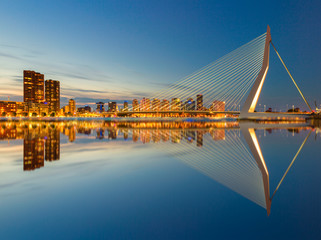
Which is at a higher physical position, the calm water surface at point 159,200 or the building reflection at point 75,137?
the building reflection at point 75,137

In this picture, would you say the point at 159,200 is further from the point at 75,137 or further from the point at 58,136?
the point at 58,136

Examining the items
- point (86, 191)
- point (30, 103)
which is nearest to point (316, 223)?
point (86, 191)

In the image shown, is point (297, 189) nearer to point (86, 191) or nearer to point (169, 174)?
point (169, 174)

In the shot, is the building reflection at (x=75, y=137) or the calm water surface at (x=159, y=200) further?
the building reflection at (x=75, y=137)

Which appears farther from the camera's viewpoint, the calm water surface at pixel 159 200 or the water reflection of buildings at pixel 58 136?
the water reflection of buildings at pixel 58 136

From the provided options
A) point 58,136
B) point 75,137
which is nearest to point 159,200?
point 75,137

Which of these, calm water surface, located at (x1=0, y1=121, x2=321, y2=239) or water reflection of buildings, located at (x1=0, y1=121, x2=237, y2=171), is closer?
calm water surface, located at (x1=0, y1=121, x2=321, y2=239)

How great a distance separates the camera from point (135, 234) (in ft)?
12.8

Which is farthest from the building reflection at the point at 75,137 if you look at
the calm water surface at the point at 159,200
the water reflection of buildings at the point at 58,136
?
the calm water surface at the point at 159,200

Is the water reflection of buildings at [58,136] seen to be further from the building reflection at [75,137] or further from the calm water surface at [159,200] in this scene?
the calm water surface at [159,200]

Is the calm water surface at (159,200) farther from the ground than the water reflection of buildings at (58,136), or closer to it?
closer to it

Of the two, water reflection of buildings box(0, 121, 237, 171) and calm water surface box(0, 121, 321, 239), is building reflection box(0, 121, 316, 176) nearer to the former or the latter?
water reflection of buildings box(0, 121, 237, 171)

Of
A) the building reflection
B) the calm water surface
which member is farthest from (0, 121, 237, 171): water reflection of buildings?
the calm water surface

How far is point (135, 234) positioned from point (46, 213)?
200 centimetres
